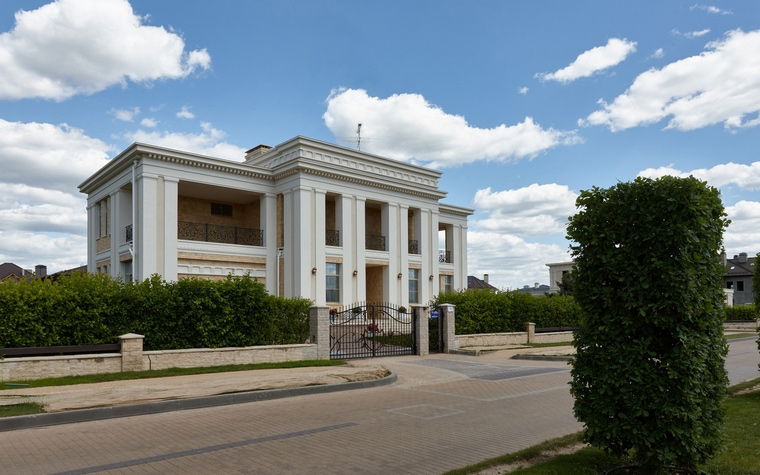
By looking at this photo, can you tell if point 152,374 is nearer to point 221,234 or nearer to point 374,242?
point 221,234

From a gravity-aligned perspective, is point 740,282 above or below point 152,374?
above

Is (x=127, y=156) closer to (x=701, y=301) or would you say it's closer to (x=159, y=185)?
(x=159, y=185)

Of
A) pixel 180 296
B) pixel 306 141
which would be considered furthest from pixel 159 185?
pixel 180 296

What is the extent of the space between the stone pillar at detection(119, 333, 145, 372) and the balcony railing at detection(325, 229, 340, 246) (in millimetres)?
16352

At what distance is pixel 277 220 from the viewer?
2977 cm

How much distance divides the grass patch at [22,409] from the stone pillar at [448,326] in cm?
1507

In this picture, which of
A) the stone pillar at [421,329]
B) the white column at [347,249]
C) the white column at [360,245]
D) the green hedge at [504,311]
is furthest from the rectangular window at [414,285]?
the stone pillar at [421,329]

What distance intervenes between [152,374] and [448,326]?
11.6 m

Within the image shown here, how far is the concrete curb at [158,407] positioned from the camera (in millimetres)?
9328

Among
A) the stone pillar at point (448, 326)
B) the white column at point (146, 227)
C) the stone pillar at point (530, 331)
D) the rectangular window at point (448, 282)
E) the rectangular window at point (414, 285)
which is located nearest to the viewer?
the stone pillar at point (448, 326)

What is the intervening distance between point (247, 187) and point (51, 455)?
72.6 feet

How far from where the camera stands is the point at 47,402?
10.3m

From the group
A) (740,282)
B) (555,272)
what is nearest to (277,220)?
(555,272)

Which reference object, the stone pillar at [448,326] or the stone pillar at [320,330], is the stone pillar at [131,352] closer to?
the stone pillar at [320,330]
